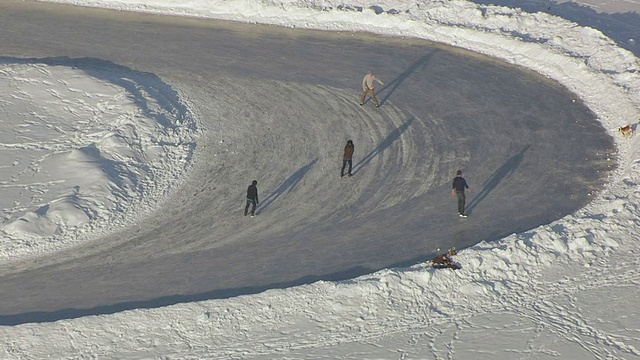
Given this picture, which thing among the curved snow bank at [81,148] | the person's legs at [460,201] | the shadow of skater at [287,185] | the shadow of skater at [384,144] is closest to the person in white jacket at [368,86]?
the shadow of skater at [384,144]

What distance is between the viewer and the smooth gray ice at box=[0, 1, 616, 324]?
18.0 meters

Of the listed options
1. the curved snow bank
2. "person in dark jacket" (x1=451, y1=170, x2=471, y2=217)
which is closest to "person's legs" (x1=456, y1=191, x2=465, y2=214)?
"person in dark jacket" (x1=451, y1=170, x2=471, y2=217)

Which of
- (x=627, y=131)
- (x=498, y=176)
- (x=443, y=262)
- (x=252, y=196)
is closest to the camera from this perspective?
(x=443, y=262)

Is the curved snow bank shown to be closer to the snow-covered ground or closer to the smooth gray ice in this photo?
the snow-covered ground

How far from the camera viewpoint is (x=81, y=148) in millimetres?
22391

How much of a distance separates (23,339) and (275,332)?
5260mm

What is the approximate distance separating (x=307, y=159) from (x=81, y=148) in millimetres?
6837

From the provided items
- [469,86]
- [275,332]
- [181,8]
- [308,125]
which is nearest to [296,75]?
[308,125]

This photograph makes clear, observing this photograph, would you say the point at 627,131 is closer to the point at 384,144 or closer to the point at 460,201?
the point at 460,201

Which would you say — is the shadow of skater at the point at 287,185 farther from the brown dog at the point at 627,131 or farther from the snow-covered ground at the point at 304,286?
the brown dog at the point at 627,131

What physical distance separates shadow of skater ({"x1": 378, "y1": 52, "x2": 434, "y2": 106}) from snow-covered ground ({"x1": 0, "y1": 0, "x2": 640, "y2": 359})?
5351 mm

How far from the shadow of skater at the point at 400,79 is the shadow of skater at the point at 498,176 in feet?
18.0

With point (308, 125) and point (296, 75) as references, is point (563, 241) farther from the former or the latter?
point (296, 75)

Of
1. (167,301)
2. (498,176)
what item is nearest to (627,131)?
(498,176)
